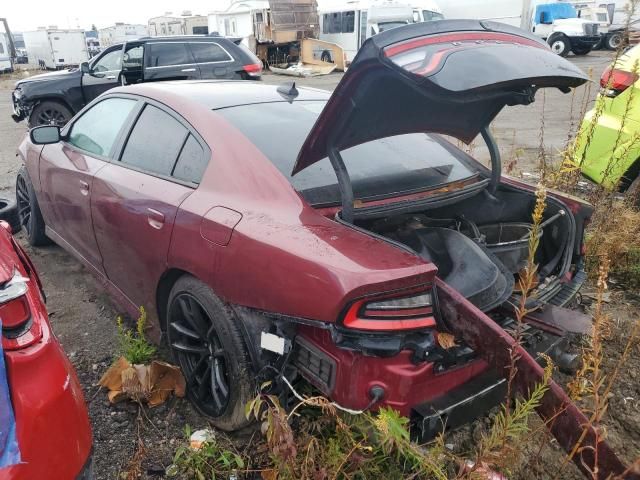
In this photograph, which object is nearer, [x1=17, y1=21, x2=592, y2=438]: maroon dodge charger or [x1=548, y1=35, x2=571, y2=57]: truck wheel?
[x1=17, y1=21, x2=592, y2=438]: maroon dodge charger

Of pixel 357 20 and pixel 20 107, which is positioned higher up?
pixel 357 20

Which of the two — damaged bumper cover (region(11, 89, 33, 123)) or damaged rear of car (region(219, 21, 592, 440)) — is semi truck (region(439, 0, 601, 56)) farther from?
damaged rear of car (region(219, 21, 592, 440))

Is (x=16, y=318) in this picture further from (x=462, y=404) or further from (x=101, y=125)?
(x=101, y=125)

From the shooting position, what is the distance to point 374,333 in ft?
5.79

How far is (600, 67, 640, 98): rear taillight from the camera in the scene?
4.39 metres

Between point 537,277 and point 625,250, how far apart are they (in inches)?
74.4

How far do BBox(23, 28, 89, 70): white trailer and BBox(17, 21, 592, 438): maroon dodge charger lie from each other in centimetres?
3098

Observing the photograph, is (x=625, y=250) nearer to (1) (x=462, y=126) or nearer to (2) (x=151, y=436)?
(1) (x=462, y=126)

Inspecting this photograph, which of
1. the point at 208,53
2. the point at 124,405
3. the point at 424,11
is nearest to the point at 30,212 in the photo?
the point at 124,405

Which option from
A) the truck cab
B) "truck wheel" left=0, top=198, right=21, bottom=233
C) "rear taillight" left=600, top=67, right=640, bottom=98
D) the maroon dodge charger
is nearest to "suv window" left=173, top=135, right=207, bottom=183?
the maroon dodge charger

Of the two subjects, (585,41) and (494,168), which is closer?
(494,168)

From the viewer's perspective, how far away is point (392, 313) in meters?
1.80

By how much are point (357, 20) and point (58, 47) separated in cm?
1832

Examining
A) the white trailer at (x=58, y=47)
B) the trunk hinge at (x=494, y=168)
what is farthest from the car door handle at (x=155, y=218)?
the white trailer at (x=58, y=47)
